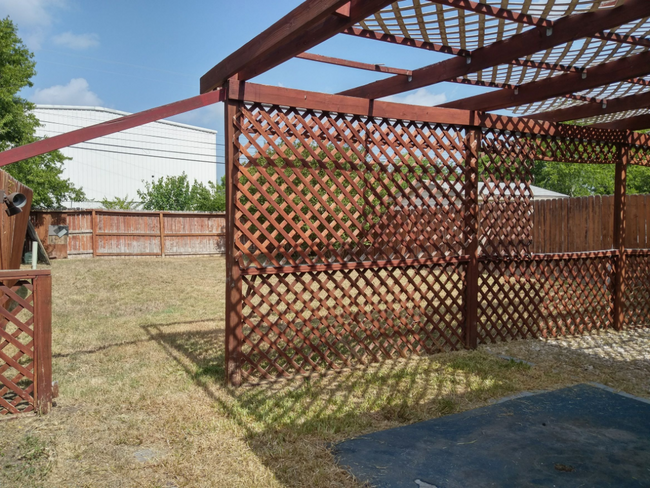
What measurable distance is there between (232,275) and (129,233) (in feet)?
39.3

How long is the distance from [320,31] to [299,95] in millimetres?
1000

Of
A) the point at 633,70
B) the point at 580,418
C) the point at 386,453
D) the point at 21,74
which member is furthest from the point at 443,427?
the point at 21,74

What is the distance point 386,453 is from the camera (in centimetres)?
266

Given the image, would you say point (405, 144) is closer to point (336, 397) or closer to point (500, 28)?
point (500, 28)

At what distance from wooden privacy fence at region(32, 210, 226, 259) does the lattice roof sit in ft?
41.1

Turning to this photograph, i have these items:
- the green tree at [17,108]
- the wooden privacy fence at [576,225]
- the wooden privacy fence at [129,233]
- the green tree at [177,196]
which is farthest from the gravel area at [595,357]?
the green tree at [177,196]

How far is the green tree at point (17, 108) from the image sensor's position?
14.4 meters

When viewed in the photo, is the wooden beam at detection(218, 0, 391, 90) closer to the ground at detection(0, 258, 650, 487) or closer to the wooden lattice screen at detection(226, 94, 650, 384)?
the wooden lattice screen at detection(226, 94, 650, 384)

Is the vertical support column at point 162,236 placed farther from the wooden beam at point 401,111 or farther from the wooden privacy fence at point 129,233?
the wooden beam at point 401,111

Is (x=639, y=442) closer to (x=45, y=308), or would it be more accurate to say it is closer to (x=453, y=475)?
(x=453, y=475)

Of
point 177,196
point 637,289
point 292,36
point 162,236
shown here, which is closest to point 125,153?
point 177,196

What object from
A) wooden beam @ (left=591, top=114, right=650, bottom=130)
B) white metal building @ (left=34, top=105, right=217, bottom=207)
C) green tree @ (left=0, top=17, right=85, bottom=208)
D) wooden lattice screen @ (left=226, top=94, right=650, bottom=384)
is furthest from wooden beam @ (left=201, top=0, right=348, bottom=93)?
white metal building @ (left=34, top=105, right=217, bottom=207)

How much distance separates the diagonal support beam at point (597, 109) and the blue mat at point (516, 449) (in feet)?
9.98

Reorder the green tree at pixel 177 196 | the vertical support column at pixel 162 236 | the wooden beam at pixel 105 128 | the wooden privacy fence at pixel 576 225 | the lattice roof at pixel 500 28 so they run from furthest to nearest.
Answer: the green tree at pixel 177 196, the vertical support column at pixel 162 236, the wooden privacy fence at pixel 576 225, the wooden beam at pixel 105 128, the lattice roof at pixel 500 28
